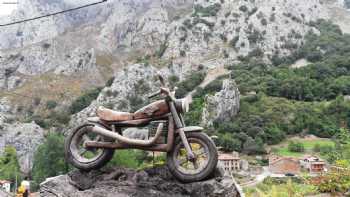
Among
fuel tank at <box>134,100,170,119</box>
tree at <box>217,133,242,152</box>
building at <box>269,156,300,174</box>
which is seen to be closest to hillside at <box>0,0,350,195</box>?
tree at <box>217,133,242,152</box>

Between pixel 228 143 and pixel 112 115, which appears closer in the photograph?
pixel 112 115

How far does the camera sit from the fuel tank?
7.39 m

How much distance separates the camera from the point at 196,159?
727 cm

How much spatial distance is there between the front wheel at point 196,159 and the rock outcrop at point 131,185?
0.17 metres

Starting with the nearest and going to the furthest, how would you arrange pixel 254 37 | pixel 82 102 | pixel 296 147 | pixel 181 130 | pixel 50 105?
pixel 181 130 < pixel 296 147 < pixel 82 102 < pixel 50 105 < pixel 254 37

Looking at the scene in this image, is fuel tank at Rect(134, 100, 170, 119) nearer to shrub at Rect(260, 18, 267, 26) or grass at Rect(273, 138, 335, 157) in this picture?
grass at Rect(273, 138, 335, 157)

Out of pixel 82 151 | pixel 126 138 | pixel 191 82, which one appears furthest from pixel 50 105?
pixel 126 138

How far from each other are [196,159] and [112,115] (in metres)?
1.87

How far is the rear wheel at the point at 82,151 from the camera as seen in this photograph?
302 inches

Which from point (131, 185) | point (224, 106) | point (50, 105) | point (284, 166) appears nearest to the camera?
point (131, 185)

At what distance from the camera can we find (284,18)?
11125 centimetres

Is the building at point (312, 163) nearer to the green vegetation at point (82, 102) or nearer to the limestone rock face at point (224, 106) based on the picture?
the limestone rock face at point (224, 106)

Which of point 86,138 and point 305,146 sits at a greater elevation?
point 86,138

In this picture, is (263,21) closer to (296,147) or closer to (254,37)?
(254,37)
